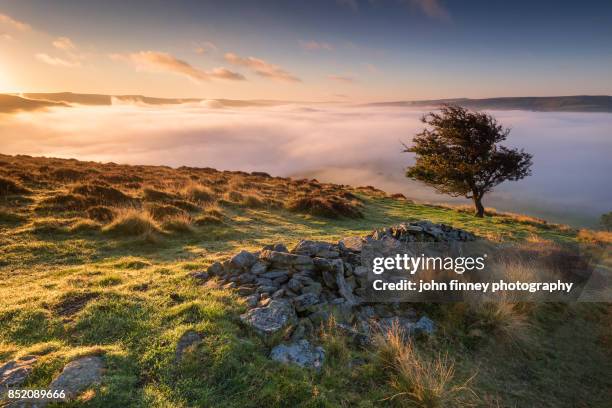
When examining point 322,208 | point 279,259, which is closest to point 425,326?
point 279,259

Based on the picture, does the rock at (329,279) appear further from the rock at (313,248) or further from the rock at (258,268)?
the rock at (258,268)

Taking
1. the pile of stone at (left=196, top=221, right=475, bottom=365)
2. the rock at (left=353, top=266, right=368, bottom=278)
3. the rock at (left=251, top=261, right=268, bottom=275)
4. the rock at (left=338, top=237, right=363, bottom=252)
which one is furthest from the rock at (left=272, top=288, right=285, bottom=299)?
the rock at (left=338, top=237, right=363, bottom=252)

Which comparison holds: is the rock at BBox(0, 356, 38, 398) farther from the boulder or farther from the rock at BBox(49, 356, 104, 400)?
the boulder

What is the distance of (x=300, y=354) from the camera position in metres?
5.79

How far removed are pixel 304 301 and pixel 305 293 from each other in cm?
34

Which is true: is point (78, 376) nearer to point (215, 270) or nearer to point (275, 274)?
point (215, 270)

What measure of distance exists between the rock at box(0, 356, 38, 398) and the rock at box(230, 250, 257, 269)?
163 inches

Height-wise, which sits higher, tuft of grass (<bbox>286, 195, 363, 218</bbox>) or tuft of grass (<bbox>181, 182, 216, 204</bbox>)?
tuft of grass (<bbox>181, 182, 216, 204</bbox>)

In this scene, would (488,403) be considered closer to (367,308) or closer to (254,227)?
(367,308)

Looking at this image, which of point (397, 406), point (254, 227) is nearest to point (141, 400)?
point (397, 406)

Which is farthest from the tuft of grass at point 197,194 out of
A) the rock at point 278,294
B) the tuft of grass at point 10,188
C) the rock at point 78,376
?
the rock at point 78,376

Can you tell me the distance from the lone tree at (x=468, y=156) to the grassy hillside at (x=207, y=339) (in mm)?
19332

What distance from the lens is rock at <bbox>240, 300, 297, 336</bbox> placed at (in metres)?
6.12

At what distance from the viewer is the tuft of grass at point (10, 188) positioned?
617 inches
